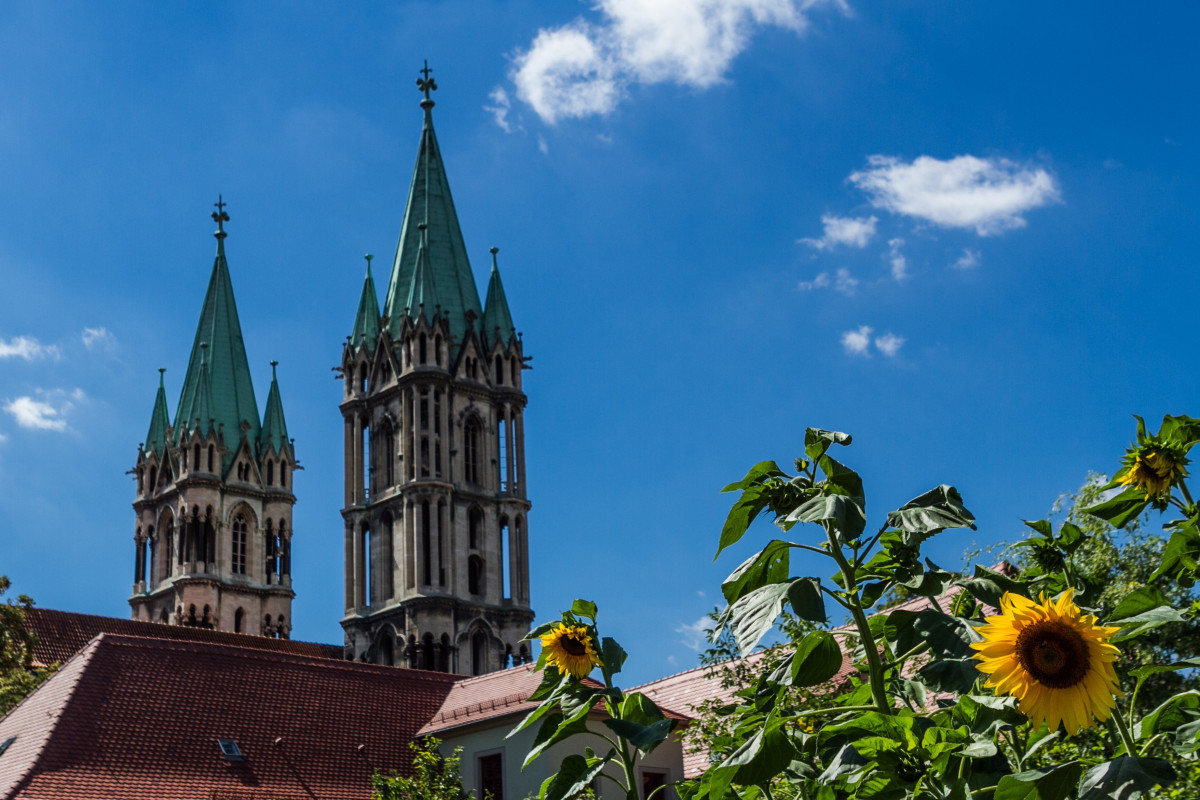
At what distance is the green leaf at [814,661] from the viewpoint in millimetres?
3598

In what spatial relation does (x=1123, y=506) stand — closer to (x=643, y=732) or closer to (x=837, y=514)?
(x=837, y=514)

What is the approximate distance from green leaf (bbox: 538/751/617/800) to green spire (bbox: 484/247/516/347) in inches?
2867

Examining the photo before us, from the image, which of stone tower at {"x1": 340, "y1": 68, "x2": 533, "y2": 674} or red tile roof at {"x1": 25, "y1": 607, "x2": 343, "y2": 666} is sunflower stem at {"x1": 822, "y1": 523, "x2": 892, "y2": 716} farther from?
stone tower at {"x1": 340, "y1": 68, "x2": 533, "y2": 674}

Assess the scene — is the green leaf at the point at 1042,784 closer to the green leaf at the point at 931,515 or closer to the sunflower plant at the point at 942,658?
the sunflower plant at the point at 942,658

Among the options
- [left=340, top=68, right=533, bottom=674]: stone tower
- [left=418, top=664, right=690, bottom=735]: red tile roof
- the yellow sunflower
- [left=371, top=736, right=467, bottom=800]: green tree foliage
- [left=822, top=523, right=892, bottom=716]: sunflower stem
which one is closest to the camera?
[left=822, top=523, right=892, bottom=716]: sunflower stem

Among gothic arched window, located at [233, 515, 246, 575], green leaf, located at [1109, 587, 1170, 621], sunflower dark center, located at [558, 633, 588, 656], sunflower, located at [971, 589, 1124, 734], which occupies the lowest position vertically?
sunflower, located at [971, 589, 1124, 734]

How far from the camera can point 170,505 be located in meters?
83.2

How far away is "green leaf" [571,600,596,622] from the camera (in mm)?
4711

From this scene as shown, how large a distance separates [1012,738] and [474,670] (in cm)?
6577

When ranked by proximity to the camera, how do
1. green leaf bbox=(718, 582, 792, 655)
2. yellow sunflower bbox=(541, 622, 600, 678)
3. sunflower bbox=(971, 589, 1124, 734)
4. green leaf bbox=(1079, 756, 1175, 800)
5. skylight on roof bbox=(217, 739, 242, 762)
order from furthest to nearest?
1. skylight on roof bbox=(217, 739, 242, 762)
2. yellow sunflower bbox=(541, 622, 600, 678)
3. green leaf bbox=(718, 582, 792, 655)
4. sunflower bbox=(971, 589, 1124, 734)
5. green leaf bbox=(1079, 756, 1175, 800)

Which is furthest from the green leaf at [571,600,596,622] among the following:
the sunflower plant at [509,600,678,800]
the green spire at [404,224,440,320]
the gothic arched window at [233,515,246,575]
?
the gothic arched window at [233,515,246,575]

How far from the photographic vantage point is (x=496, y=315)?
78188 millimetres

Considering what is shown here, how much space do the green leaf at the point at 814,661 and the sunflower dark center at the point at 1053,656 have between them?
54cm

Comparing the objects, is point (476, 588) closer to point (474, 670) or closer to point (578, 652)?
point (474, 670)
